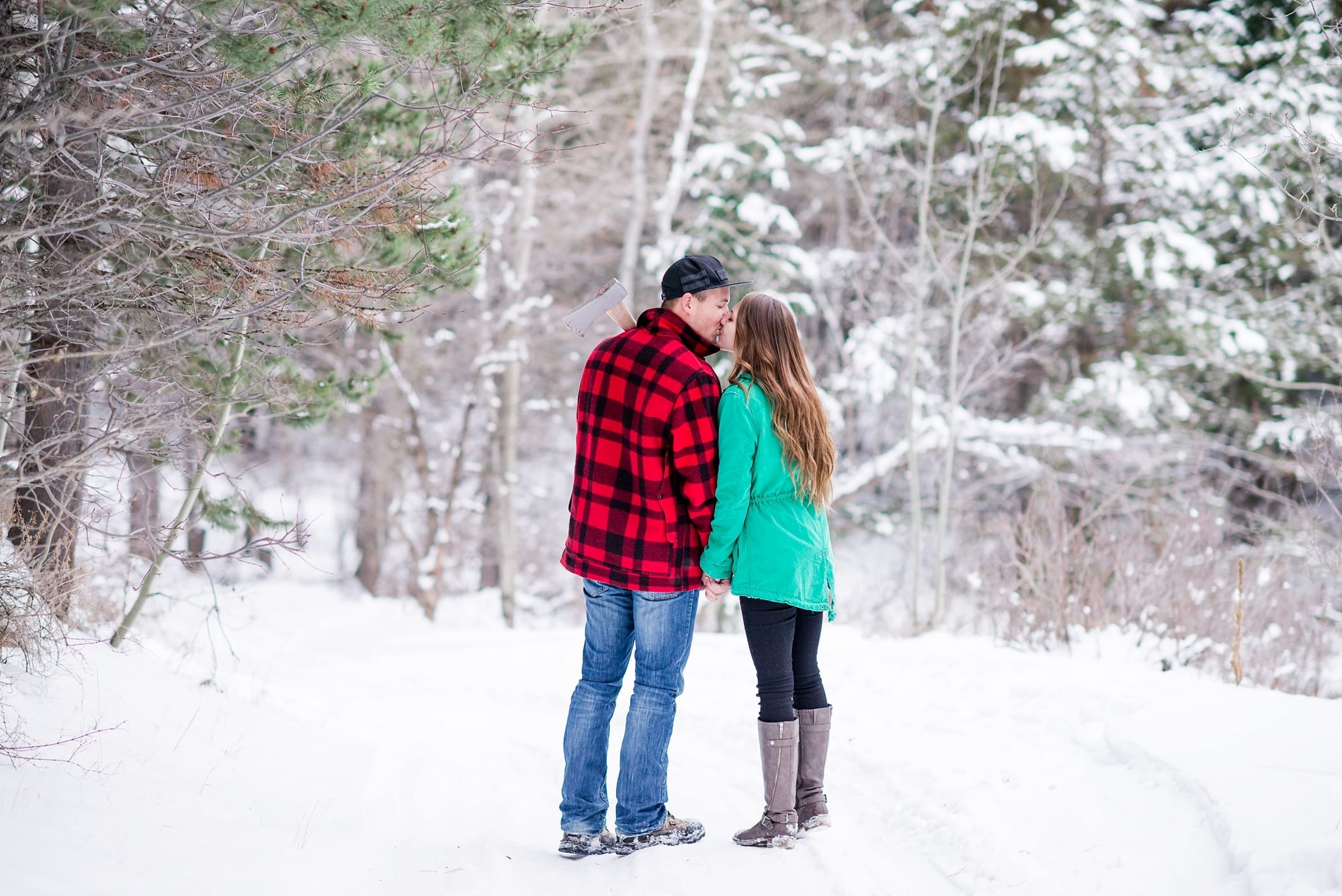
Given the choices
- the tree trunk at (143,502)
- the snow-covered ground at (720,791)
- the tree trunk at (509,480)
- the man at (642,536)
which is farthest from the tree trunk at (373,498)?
the man at (642,536)

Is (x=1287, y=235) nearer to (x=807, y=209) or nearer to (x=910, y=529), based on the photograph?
(x=910, y=529)

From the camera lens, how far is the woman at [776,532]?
9.96 feet

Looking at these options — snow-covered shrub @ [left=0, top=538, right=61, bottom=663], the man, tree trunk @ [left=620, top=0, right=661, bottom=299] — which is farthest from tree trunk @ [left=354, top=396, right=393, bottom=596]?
the man

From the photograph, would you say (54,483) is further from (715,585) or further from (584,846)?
(715,585)

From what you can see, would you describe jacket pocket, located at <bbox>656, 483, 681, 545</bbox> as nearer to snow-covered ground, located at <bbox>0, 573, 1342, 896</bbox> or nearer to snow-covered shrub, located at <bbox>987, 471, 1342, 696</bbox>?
snow-covered ground, located at <bbox>0, 573, 1342, 896</bbox>

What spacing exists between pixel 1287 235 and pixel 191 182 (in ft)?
40.9

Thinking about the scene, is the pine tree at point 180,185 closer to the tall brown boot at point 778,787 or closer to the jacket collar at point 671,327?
the jacket collar at point 671,327

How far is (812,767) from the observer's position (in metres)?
3.30

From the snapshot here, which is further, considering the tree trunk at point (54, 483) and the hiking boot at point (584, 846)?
the tree trunk at point (54, 483)

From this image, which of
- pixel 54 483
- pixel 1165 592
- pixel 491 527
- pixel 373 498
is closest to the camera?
pixel 54 483

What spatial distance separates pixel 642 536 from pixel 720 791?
4.87ft

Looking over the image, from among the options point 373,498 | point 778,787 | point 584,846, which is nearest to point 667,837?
point 584,846

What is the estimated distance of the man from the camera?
9.98 feet

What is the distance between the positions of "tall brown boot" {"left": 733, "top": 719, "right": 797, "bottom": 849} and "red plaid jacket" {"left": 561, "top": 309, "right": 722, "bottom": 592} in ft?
1.95
